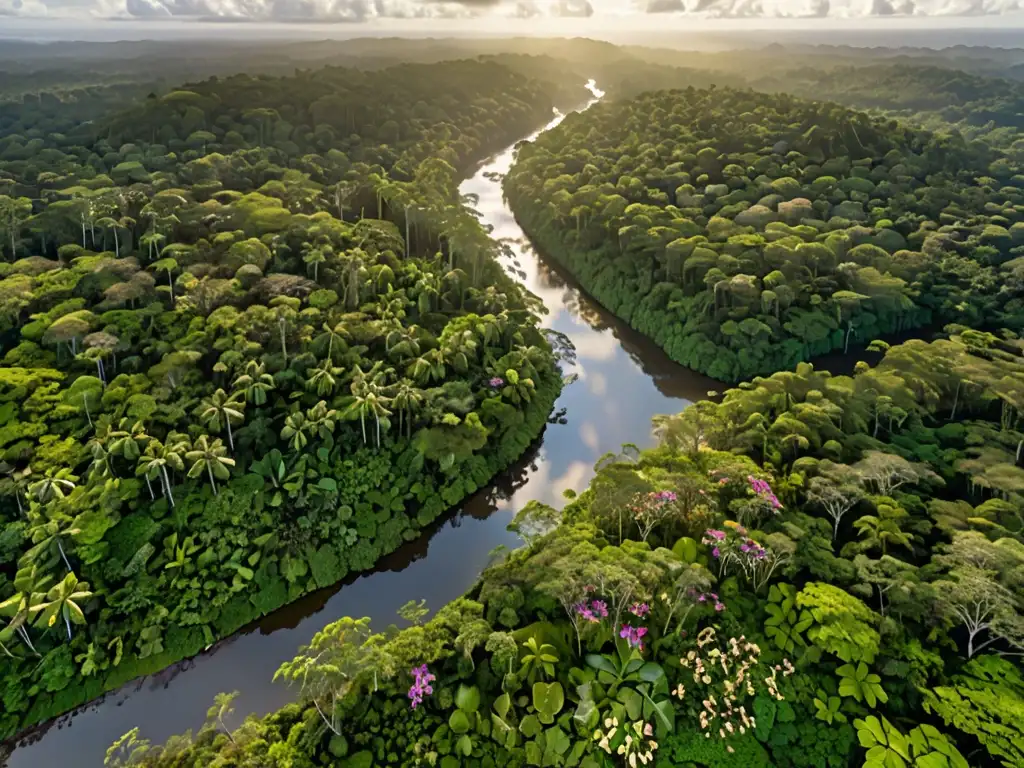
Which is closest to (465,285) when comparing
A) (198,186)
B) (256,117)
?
(198,186)

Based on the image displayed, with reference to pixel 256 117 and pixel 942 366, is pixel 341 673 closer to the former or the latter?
pixel 942 366

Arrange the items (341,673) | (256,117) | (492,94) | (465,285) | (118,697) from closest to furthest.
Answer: (341,673), (118,697), (465,285), (256,117), (492,94)

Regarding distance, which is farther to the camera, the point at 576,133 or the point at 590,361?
the point at 576,133

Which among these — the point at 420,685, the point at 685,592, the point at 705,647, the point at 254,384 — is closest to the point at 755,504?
the point at 685,592

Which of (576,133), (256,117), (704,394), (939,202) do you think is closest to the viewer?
(704,394)

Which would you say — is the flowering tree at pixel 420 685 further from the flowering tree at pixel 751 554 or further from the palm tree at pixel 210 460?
the palm tree at pixel 210 460

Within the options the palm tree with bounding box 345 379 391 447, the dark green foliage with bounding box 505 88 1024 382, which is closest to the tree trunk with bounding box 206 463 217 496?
the palm tree with bounding box 345 379 391 447

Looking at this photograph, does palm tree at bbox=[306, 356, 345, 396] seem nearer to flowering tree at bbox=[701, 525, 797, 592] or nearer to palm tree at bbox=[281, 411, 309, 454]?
palm tree at bbox=[281, 411, 309, 454]
